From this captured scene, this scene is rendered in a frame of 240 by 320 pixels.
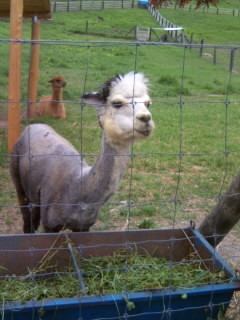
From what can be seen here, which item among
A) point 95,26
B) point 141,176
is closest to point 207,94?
point 141,176

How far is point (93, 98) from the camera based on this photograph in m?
4.38

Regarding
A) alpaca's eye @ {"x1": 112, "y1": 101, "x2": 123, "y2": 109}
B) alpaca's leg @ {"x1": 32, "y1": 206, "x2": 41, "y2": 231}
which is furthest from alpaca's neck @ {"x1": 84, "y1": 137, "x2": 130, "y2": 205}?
alpaca's leg @ {"x1": 32, "y1": 206, "x2": 41, "y2": 231}

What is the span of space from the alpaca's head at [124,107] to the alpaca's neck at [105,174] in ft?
0.29

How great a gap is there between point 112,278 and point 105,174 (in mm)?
831

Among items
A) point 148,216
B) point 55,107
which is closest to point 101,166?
point 148,216

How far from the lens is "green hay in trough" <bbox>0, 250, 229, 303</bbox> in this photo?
344cm

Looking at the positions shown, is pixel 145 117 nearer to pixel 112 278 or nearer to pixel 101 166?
pixel 101 166

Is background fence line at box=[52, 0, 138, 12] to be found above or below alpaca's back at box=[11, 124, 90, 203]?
below

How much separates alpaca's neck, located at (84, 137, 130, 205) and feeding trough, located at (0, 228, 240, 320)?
0.38 metres

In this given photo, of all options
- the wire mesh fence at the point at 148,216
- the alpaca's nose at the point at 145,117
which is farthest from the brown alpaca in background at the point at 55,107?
the alpaca's nose at the point at 145,117

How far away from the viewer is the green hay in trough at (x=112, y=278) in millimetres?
3438

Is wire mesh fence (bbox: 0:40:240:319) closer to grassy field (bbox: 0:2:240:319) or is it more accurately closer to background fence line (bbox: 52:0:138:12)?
grassy field (bbox: 0:2:240:319)

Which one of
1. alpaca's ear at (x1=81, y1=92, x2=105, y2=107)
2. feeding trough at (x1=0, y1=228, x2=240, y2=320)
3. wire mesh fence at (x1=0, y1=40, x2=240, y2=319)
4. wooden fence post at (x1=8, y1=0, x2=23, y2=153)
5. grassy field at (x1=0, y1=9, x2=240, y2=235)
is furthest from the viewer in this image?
wooden fence post at (x1=8, y1=0, x2=23, y2=153)

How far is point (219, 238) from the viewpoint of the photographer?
420cm
